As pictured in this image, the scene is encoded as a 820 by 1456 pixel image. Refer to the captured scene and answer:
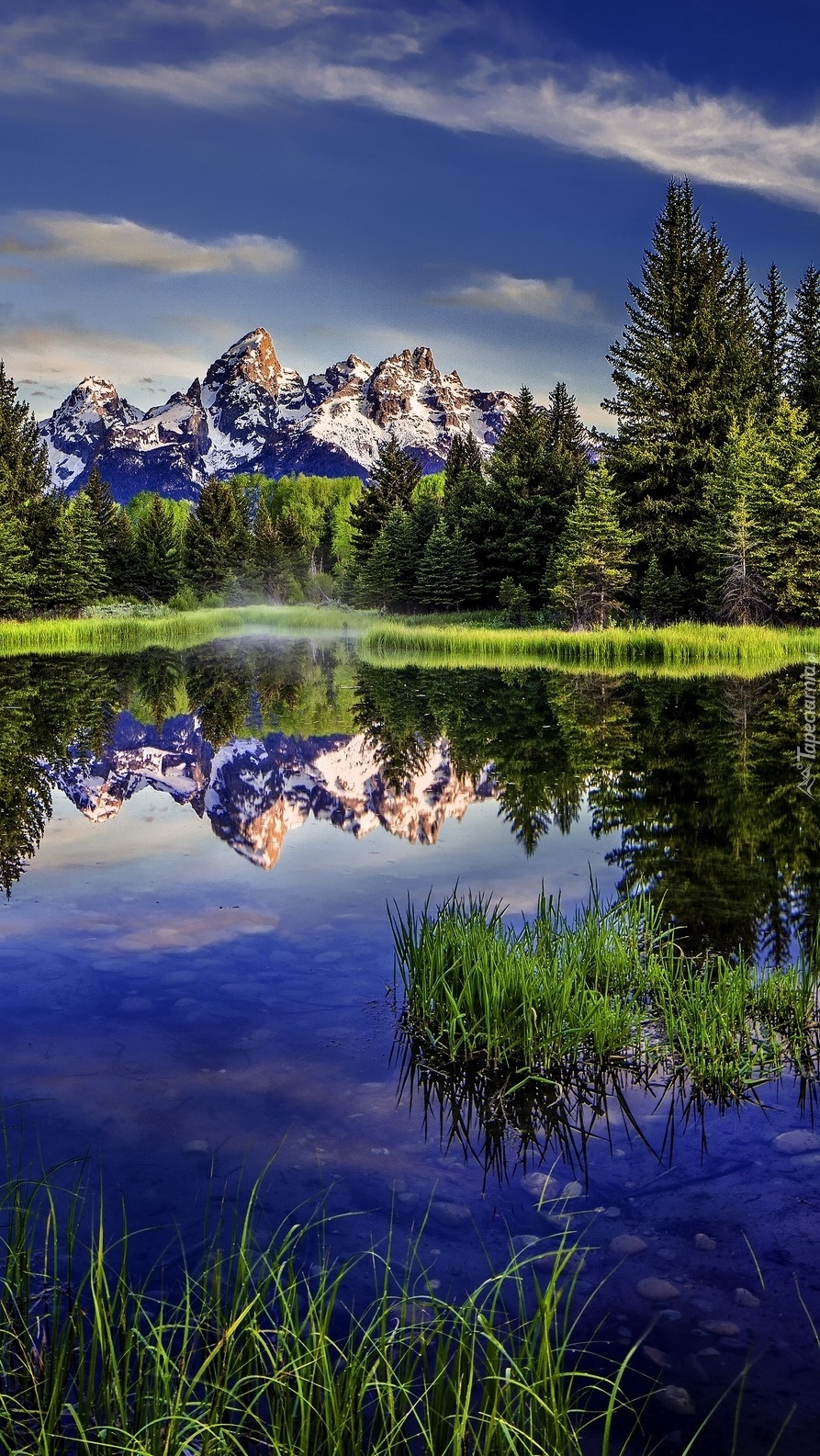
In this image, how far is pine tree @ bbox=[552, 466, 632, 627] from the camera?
37812 millimetres

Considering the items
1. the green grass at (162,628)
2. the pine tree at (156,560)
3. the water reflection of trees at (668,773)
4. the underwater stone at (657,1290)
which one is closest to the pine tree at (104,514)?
the pine tree at (156,560)

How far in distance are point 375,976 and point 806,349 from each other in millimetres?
56811

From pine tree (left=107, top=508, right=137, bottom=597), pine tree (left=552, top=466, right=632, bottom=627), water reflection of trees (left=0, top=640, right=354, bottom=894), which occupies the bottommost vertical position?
water reflection of trees (left=0, top=640, right=354, bottom=894)

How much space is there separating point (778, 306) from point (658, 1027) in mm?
68770

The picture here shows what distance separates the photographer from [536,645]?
107 ft

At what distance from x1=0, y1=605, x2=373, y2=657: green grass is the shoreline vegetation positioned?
0.22ft

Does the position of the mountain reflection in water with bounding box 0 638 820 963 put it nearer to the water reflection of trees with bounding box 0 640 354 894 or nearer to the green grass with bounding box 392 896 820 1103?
the water reflection of trees with bounding box 0 640 354 894

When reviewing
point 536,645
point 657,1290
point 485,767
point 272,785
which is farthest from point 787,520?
point 657,1290

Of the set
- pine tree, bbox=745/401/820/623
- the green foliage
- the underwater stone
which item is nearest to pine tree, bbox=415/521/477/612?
the green foliage

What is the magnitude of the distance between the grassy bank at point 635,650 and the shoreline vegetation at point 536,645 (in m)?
0.03

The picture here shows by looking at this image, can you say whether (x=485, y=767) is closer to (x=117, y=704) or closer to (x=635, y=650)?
(x=117, y=704)

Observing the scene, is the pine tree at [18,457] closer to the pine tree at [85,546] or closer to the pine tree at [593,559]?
the pine tree at [85,546]

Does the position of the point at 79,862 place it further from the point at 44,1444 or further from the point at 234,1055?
the point at 44,1444

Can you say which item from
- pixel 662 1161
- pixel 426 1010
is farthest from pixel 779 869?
pixel 662 1161
